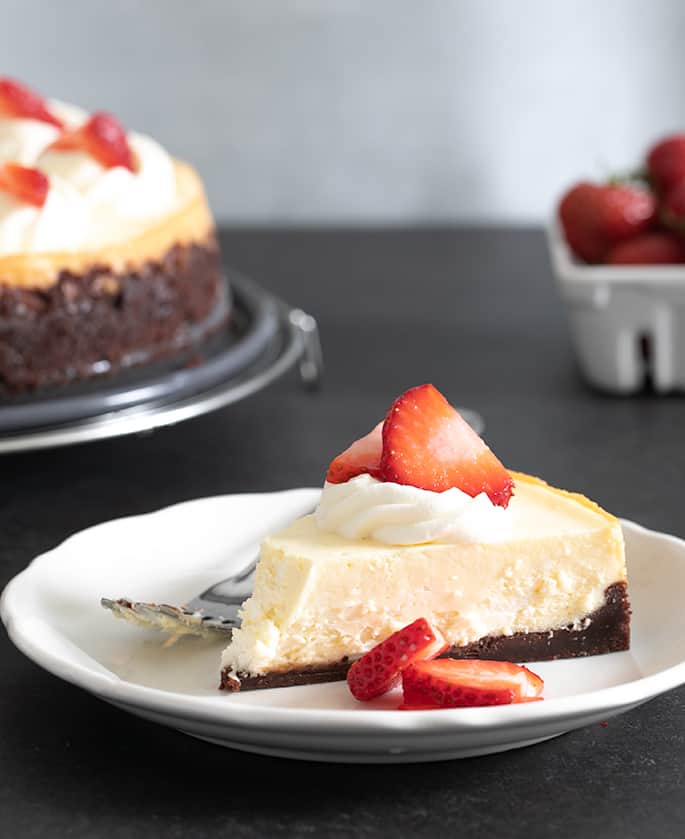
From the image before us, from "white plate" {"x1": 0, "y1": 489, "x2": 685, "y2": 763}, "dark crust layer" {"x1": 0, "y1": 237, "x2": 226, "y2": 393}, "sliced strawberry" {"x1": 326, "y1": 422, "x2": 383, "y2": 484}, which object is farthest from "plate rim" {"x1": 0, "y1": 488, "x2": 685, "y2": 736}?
"dark crust layer" {"x1": 0, "y1": 237, "x2": 226, "y2": 393}

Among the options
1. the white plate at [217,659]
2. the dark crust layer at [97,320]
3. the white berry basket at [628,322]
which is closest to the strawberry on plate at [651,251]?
the white berry basket at [628,322]

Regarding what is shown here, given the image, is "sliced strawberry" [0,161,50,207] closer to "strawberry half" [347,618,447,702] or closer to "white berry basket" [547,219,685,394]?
"white berry basket" [547,219,685,394]

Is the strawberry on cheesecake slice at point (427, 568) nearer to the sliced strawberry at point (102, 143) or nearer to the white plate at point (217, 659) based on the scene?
the white plate at point (217, 659)

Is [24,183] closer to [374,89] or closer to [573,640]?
[573,640]

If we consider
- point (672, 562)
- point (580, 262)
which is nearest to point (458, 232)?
point (580, 262)

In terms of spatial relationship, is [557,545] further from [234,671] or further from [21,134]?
[21,134]

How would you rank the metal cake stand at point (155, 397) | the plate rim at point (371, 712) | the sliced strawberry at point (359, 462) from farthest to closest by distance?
the metal cake stand at point (155, 397) < the sliced strawberry at point (359, 462) < the plate rim at point (371, 712)
